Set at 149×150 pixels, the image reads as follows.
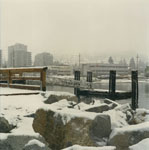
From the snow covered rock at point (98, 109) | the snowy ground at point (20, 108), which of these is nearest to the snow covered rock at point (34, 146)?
the snowy ground at point (20, 108)

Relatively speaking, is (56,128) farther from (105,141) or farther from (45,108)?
(105,141)

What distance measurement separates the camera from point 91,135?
5.94 m

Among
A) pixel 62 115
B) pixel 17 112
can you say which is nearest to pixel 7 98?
pixel 17 112

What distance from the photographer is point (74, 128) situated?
599 centimetres

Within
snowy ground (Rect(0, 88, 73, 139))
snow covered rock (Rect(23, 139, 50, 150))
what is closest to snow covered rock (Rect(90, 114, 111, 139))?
snow covered rock (Rect(23, 139, 50, 150))

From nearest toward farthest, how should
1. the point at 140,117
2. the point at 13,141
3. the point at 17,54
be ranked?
the point at 13,141 < the point at 140,117 < the point at 17,54

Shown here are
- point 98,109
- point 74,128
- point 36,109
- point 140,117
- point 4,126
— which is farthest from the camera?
point 98,109

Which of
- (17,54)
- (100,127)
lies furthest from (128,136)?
(17,54)

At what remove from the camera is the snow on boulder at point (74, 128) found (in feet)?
19.4

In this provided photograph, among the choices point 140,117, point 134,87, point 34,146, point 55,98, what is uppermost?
point 55,98

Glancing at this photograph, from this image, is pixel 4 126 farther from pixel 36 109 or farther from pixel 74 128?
pixel 36 109

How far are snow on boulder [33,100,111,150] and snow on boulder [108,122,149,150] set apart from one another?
1.25 ft

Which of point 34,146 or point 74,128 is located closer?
point 34,146

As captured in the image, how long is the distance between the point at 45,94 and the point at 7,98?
117 centimetres
